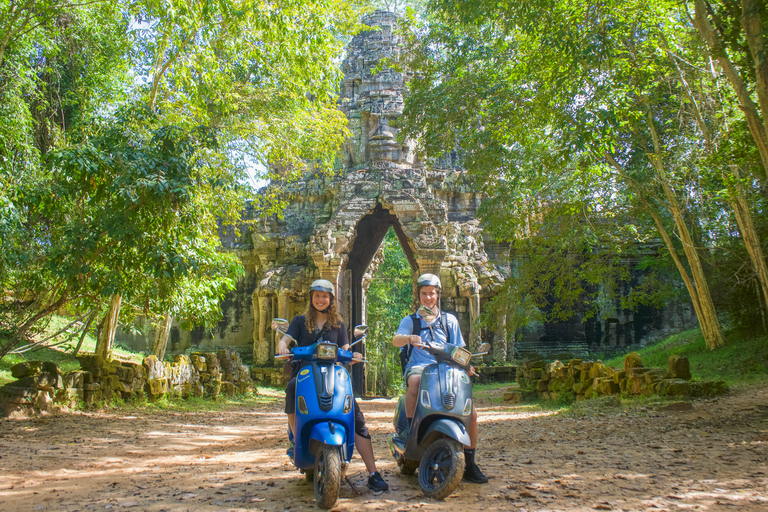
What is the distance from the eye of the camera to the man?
→ 370cm

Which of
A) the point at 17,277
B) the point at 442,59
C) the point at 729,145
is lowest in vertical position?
the point at 17,277

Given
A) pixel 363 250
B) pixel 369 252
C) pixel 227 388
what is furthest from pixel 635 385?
pixel 369 252

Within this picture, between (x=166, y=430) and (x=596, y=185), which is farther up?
(x=596, y=185)

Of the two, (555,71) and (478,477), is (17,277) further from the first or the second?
(555,71)

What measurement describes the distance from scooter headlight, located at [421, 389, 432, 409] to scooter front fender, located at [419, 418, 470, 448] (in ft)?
0.37

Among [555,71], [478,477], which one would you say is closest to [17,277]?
[478,477]

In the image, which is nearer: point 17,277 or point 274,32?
point 17,277

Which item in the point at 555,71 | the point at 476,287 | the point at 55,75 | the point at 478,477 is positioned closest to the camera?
the point at 478,477

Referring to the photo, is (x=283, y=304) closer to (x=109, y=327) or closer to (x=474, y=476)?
(x=109, y=327)

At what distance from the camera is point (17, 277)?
307 inches

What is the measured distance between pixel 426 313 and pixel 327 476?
1.23 m

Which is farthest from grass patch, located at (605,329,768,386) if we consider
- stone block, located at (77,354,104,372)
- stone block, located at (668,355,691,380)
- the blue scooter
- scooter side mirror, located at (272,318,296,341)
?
stone block, located at (77,354,104,372)

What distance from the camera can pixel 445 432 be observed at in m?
3.35

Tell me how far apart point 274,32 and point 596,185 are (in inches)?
257
